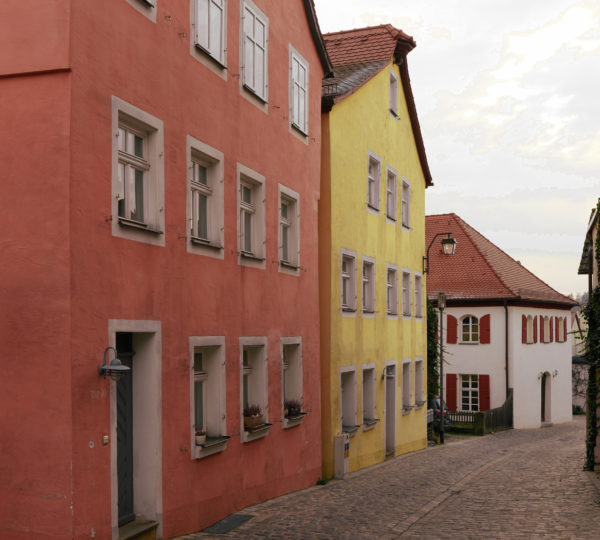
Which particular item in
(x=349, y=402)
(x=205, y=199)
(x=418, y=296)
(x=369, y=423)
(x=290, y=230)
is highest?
(x=205, y=199)

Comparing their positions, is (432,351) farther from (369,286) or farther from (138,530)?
(138,530)

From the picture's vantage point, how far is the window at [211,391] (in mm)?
12508

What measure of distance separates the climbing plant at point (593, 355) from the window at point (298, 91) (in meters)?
6.88

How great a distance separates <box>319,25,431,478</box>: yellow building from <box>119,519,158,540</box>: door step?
859cm

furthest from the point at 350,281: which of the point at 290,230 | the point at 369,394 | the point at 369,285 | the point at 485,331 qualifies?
the point at 485,331

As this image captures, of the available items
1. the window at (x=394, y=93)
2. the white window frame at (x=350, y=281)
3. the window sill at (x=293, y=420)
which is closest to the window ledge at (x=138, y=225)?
the window sill at (x=293, y=420)

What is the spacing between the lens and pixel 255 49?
1435cm

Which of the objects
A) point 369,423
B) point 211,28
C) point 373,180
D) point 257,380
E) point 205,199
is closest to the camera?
point 211,28

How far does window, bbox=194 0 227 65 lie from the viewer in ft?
39.9

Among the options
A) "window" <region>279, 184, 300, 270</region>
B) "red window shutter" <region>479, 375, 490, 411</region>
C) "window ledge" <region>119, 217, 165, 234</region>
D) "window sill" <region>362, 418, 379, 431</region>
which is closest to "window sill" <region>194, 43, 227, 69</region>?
"window ledge" <region>119, 217, 165, 234</region>

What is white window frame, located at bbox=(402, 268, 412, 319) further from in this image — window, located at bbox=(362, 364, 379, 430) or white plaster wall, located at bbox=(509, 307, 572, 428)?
white plaster wall, located at bbox=(509, 307, 572, 428)

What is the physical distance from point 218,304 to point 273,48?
17.1 ft

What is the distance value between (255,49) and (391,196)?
35.7 ft

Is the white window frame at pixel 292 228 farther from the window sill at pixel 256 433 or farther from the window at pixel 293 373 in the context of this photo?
the window sill at pixel 256 433
